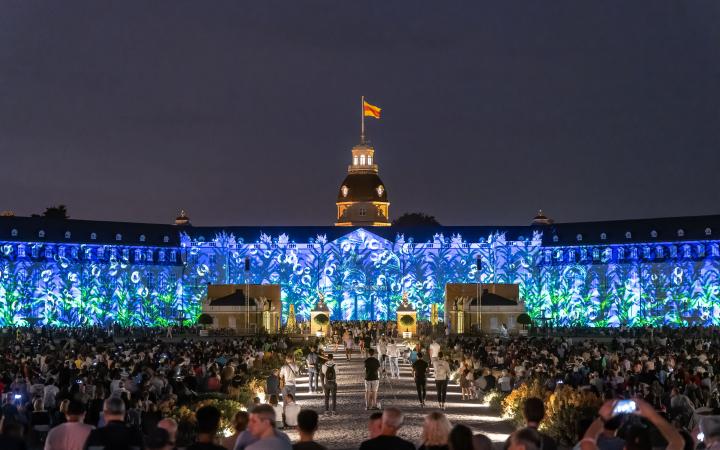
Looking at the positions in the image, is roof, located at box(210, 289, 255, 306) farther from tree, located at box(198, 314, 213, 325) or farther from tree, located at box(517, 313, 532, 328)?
tree, located at box(517, 313, 532, 328)

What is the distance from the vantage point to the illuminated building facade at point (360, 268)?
388 feet

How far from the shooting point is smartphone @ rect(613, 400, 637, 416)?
13808 mm

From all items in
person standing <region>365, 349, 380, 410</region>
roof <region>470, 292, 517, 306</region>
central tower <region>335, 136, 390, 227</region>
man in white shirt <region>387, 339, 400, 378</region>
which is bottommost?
person standing <region>365, 349, 380, 410</region>

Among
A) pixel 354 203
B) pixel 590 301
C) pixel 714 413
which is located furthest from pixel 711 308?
pixel 714 413

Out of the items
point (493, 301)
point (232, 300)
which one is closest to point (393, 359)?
point (493, 301)

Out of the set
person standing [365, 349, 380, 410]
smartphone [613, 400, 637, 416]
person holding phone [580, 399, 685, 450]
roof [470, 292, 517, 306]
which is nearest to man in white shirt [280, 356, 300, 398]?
person standing [365, 349, 380, 410]

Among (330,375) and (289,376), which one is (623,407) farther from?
(330,375)

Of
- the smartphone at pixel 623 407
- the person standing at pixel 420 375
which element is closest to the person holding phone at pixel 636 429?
the smartphone at pixel 623 407

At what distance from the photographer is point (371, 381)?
1357 inches

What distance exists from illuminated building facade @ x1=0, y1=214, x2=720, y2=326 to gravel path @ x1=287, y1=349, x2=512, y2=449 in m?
70.5

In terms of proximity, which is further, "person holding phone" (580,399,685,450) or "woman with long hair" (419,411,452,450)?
"woman with long hair" (419,411,452,450)

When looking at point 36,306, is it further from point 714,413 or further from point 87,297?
point 714,413

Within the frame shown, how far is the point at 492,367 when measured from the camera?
4475cm

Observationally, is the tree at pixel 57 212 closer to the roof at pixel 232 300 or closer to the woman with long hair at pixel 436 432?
the roof at pixel 232 300
